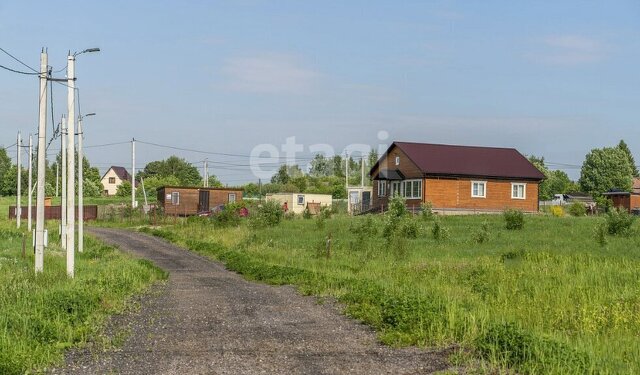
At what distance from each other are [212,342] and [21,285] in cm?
740

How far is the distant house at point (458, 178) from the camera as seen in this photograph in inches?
2106

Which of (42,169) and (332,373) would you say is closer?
(332,373)

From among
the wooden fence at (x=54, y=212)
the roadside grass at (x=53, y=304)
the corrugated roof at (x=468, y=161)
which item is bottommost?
the roadside grass at (x=53, y=304)

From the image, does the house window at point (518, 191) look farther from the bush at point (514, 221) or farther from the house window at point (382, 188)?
the bush at point (514, 221)

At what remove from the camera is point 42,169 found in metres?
21.6

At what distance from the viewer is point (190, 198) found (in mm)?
68438

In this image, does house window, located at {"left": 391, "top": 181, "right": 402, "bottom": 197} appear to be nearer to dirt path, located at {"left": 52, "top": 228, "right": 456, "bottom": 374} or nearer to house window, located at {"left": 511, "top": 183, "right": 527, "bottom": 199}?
house window, located at {"left": 511, "top": 183, "right": 527, "bottom": 199}

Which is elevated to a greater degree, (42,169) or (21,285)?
(42,169)

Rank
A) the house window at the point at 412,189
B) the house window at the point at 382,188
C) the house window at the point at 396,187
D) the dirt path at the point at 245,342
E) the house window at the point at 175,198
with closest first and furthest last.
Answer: the dirt path at the point at 245,342 → the house window at the point at 412,189 → the house window at the point at 396,187 → the house window at the point at 382,188 → the house window at the point at 175,198

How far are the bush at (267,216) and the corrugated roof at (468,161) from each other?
14.7 meters

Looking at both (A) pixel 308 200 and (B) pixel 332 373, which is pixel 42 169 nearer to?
(B) pixel 332 373

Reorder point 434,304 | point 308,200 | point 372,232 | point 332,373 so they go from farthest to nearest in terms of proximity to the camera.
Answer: point 308,200
point 372,232
point 434,304
point 332,373

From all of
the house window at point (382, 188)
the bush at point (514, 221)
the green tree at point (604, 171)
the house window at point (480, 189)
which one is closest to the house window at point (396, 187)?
the house window at point (382, 188)

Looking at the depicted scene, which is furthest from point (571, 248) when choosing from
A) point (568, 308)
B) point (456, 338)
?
point (456, 338)
